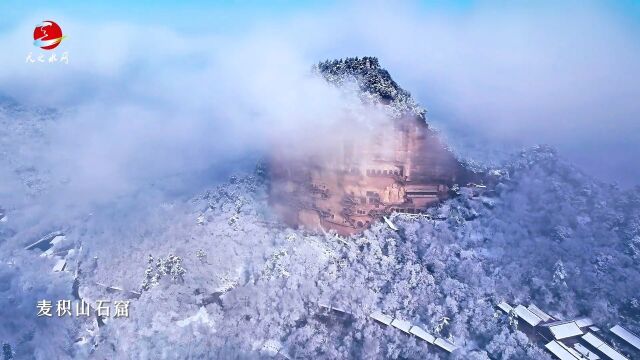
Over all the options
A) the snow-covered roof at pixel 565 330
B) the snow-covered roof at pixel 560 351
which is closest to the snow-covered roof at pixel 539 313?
the snow-covered roof at pixel 565 330

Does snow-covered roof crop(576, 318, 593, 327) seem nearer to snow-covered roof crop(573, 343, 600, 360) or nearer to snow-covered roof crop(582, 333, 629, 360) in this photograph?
snow-covered roof crop(582, 333, 629, 360)

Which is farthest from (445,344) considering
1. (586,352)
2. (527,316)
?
(586,352)

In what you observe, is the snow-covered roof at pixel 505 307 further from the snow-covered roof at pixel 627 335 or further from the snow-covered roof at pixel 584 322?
A: the snow-covered roof at pixel 627 335

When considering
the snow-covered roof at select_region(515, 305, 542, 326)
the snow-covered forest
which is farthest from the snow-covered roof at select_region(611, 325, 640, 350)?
the snow-covered roof at select_region(515, 305, 542, 326)

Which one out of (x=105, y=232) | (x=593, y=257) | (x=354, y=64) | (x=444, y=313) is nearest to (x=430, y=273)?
(x=444, y=313)

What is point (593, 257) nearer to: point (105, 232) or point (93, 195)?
point (105, 232)

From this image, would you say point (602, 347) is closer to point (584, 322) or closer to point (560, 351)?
point (584, 322)
